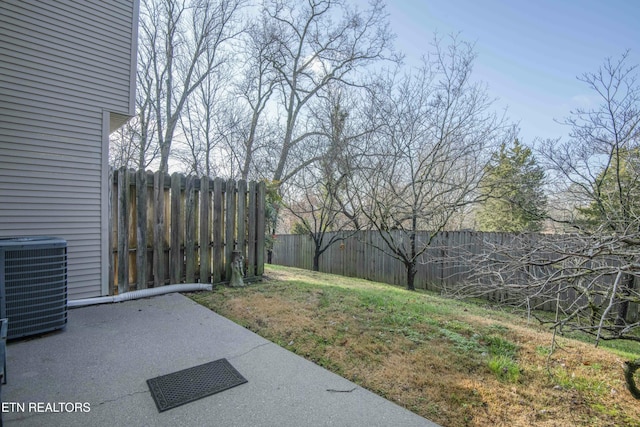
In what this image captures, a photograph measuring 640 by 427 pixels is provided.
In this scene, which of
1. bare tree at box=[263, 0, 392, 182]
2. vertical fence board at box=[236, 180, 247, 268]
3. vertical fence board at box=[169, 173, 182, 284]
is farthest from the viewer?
bare tree at box=[263, 0, 392, 182]

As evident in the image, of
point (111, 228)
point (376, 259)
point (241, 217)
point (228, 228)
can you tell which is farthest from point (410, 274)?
point (111, 228)

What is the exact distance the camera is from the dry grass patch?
6.09 ft

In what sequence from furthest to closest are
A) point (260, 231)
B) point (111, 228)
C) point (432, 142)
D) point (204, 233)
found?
point (432, 142), point (260, 231), point (204, 233), point (111, 228)

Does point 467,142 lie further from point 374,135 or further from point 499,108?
point 374,135

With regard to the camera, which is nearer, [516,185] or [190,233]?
[190,233]

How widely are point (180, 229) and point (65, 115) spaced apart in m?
1.97

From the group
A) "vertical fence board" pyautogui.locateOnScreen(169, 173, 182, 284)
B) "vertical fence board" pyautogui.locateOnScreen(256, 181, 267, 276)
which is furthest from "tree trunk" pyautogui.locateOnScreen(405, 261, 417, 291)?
"vertical fence board" pyautogui.locateOnScreen(169, 173, 182, 284)

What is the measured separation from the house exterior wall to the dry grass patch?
1.91 metres

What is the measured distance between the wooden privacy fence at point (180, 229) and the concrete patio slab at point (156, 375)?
1057 mm

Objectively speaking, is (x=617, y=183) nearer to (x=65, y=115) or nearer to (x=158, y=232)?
(x=158, y=232)

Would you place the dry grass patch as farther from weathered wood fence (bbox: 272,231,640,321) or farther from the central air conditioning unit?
weathered wood fence (bbox: 272,231,640,321)

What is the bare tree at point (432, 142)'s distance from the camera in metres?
7.60

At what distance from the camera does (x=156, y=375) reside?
2.23m

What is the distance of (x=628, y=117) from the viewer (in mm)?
5344
